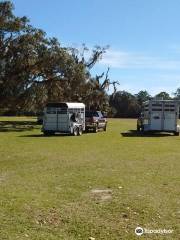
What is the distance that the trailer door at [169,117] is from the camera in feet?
135

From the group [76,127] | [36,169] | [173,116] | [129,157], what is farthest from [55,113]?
[36,169]

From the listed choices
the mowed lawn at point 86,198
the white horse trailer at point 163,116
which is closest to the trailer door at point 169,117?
the white horse trailer at point 163,116

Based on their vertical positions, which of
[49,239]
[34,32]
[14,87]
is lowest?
[49,239]

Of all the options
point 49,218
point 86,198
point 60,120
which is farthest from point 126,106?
point 49,218

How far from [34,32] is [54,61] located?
3257 millimetres

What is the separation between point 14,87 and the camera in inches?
1922

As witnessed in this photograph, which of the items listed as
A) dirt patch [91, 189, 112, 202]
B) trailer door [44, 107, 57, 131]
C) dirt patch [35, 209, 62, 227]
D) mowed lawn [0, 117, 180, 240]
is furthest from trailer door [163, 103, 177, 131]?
dirt patch [35, 209, 62, 227]

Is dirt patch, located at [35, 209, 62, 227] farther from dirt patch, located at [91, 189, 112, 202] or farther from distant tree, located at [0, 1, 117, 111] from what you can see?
distant tree, located at [0, 1, 117, 111]

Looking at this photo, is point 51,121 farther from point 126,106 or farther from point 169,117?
point 126,106

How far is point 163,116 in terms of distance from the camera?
135 feet

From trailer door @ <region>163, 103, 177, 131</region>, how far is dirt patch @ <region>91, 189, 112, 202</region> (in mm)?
29294

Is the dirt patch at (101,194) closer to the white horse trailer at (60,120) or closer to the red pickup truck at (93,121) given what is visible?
the white horse trailer at (60,120)

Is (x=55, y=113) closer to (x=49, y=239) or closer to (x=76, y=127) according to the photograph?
(x=76, y=127)

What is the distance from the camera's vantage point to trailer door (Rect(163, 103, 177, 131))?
4106 centimetres
